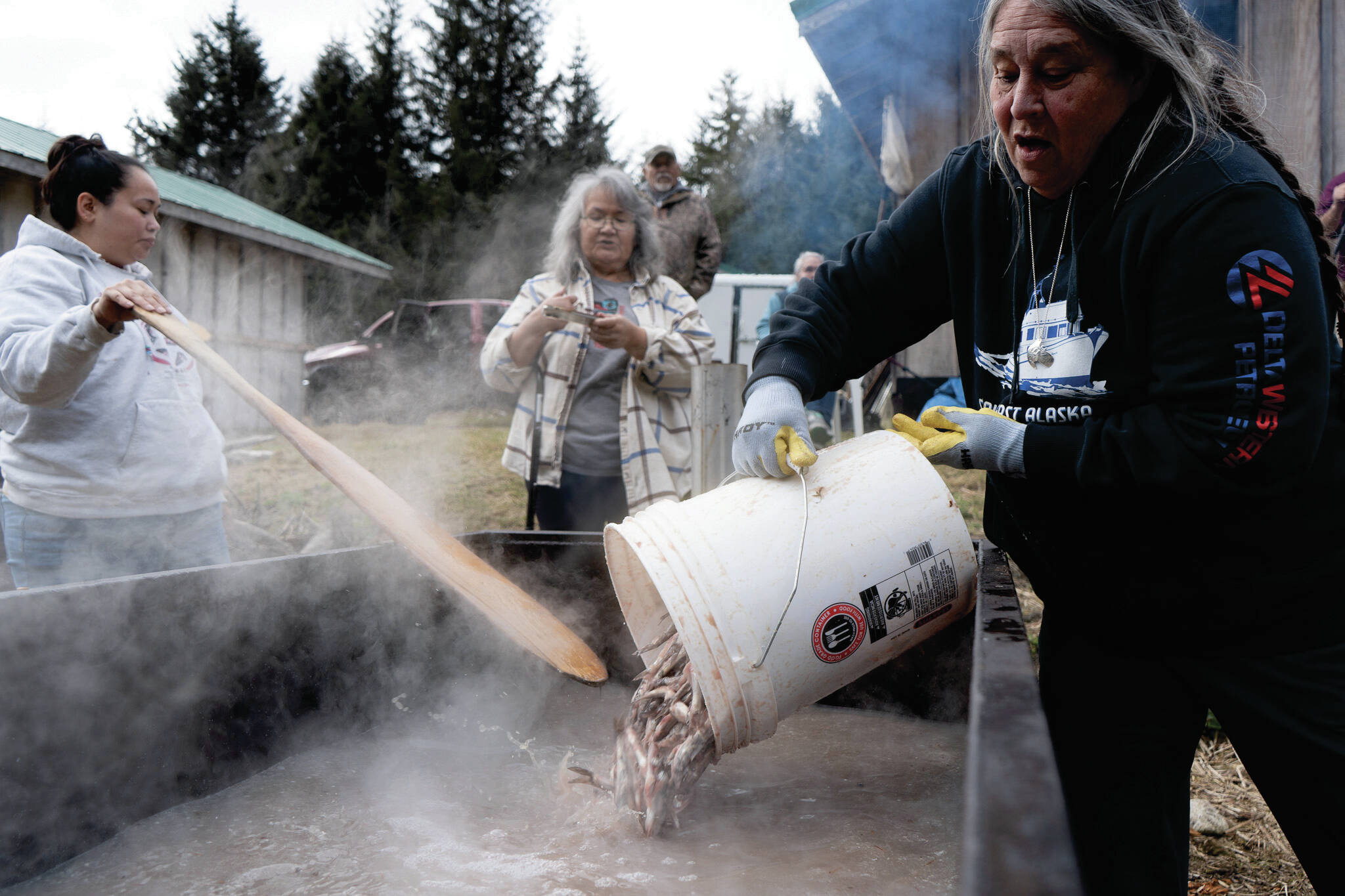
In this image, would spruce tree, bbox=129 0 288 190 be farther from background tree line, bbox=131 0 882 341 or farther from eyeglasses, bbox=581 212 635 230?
eyeglasses, bbox=581 212 635 230

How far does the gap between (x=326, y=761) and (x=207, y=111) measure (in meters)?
22.5

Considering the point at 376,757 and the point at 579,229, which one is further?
the point at 579,229

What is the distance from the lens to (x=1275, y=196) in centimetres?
111

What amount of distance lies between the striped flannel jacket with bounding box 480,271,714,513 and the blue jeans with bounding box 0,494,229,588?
1009 millimetres

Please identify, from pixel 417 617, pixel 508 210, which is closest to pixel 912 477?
pixel 417 617

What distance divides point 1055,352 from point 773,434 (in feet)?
1.54

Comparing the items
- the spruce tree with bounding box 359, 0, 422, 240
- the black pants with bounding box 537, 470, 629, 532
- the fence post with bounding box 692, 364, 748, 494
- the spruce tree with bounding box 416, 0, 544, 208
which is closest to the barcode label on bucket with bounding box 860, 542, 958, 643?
the fence post with bounding box 692, 364, 748, 494

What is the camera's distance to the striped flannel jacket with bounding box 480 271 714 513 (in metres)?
2.82

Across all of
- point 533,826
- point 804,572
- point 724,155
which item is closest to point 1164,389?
point 804,572

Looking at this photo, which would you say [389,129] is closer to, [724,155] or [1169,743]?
[724,155]

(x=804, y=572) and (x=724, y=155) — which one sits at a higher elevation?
(x=724, y=155)

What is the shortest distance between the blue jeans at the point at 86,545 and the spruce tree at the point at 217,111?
20203mm

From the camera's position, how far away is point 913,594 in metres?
1.47

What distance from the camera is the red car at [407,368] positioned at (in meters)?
9.38
